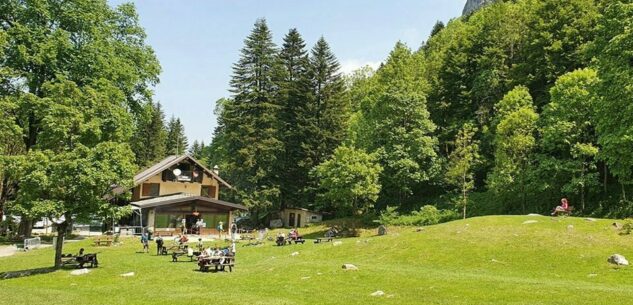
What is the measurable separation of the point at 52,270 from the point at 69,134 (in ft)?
22.9

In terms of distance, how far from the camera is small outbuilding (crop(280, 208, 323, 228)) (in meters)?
63.3

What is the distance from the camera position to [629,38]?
27.9m

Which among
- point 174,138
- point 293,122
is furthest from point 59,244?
point 174,138

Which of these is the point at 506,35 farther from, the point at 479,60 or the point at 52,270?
the point at 52,270

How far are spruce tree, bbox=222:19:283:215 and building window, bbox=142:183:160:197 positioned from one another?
946 cm

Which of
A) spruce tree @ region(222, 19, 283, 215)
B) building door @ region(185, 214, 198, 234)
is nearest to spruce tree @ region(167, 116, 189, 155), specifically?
spruce tree @ region(222, 19, 283, 215)

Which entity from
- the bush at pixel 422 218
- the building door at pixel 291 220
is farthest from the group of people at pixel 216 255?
the building door at pixel 291 220

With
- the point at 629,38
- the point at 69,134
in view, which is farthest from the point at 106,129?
the point at 629,38

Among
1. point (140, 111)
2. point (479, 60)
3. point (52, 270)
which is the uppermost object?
point (479, 60)

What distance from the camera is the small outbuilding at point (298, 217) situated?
6331cm

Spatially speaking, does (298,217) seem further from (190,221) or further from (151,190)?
(151,190)

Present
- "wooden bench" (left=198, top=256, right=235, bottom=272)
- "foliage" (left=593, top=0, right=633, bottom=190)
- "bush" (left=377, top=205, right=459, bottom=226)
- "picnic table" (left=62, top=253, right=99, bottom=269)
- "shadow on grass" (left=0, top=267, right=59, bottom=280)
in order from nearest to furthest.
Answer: "shadow on grass" (left=0, top=267, right=59, bottom=280), "wooden bench" (left=198, top=256, right=235, bottom=272), "picnic table" (left=62, top=253, right=99, bottom=269), "foliage" (left=593, top=0, right=633, bottom=190), "bush" (left=377, top=205, right=459, bottom=226)

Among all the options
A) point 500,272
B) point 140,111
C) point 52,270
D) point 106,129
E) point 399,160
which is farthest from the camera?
point 399,160

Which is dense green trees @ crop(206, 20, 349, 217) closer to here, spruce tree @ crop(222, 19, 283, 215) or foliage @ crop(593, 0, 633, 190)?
spruce tree @ crop(222, 19, 283, 215)
